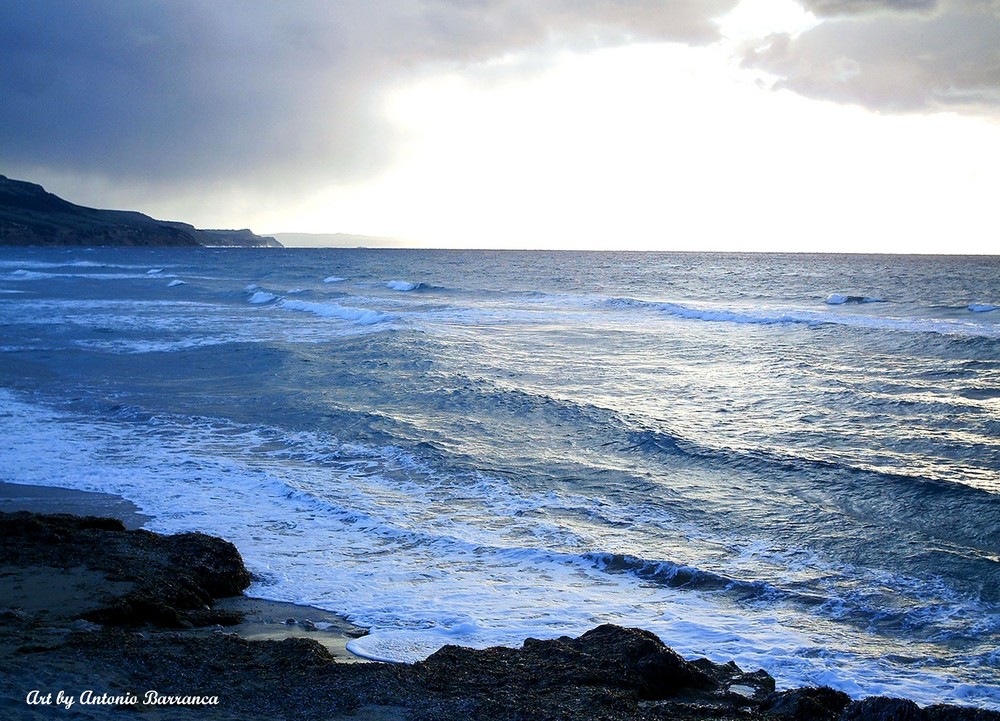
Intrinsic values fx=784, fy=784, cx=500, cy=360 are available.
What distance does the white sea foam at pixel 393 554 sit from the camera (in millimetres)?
6664

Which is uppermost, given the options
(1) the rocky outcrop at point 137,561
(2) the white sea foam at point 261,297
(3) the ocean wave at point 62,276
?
(3) the ocean wave at point 62,276

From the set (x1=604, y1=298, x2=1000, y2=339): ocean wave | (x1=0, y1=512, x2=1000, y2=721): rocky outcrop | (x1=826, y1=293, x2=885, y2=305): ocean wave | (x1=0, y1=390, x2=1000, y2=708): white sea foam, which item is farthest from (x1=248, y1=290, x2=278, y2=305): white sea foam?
(x1=0, y1=512, x2=1000, y2=721): rocky outcrop

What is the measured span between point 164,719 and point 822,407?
1566 centimetres

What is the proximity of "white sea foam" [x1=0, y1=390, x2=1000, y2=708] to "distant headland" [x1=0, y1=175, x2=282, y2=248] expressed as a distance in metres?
160

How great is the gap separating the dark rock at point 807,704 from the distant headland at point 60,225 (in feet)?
559

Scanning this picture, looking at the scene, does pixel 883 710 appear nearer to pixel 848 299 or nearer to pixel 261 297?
pixel 261 297

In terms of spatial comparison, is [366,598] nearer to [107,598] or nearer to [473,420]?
[107,598]

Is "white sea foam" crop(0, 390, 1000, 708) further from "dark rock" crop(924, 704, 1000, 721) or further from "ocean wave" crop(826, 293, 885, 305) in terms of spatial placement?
"ocean wave" crop(826, 293, 885, 305)

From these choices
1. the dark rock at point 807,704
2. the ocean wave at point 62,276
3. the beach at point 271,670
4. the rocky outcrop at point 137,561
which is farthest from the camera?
the ocean wave at point 62,276

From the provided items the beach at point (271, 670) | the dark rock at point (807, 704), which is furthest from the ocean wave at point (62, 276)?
the dark rock at point (807, 704)

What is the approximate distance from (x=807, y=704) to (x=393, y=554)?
4957 mm

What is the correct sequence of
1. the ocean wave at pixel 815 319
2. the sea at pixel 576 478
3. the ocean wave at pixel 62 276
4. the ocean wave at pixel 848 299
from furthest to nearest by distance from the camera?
the ocean wave at pixel 62 276 → the ocean wave at pixel 848 299 → the ocean wave at pixel 815 319 → the sea at pixel 576 478

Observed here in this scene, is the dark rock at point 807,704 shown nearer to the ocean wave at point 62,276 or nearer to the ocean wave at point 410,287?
the ocean wave at point 410,287

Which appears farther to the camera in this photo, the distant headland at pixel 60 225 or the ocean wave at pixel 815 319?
the distant headland at pixel 60 225
